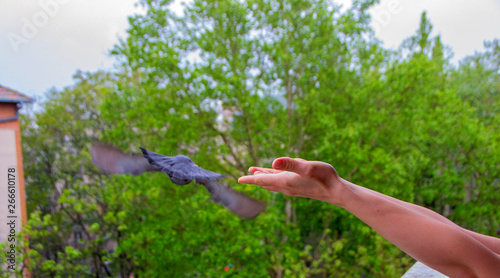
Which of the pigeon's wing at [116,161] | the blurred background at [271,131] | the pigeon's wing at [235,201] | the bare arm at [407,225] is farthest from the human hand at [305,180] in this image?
the blurred background at [271,131]

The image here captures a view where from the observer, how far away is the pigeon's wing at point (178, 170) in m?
1.24

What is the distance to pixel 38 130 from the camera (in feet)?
22.6

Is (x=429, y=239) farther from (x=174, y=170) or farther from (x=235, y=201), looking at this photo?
(x=174, y=170)

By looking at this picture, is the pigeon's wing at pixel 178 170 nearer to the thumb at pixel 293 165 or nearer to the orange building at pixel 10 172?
the thumb at pixel 293 165

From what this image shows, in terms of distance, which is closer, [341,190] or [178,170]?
[341,190]

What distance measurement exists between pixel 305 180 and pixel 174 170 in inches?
23.0

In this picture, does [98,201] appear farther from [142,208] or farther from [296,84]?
[296,84]

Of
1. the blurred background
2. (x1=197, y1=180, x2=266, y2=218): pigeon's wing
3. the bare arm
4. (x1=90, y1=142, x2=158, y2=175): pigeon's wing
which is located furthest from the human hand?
the blurred background

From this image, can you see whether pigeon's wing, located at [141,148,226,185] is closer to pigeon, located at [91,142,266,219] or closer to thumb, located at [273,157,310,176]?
Result: pigeon, located at [91,142,266,219]

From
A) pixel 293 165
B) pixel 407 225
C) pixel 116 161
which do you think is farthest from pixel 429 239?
Answer: pixel 116 161

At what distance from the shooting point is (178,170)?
4.18 feet

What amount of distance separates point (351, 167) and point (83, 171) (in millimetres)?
4658

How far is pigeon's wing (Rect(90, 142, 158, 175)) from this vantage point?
1243 mm

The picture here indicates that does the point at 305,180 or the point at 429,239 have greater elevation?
the point at 305,180
